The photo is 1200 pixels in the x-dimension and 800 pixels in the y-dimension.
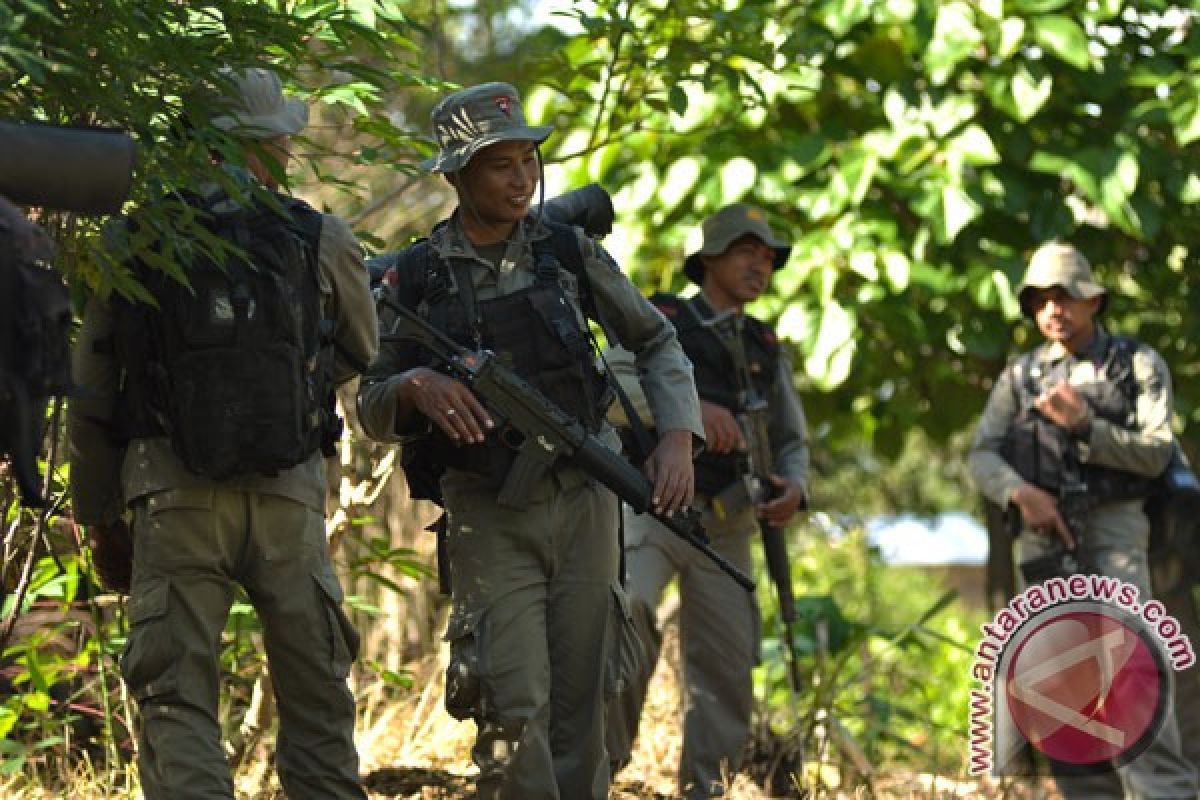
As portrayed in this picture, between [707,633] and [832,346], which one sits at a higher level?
[832,346]

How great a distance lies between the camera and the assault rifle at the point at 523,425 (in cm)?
465

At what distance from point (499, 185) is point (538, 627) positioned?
105 centimetres

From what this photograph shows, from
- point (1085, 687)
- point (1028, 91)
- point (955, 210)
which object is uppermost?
point (1028, 91)

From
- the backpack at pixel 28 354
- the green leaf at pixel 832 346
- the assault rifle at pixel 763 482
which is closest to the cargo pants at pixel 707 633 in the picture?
the assault rifle at pixel 763 482

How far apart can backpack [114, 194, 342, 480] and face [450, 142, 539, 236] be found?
2.05 feet

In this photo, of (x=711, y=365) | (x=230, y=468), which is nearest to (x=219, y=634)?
(x=230, y=468)

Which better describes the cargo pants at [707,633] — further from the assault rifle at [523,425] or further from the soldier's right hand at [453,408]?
the soldier's right hand at [453,408]

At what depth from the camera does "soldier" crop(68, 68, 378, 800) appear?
4.23 metres

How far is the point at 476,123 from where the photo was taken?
486 centimetres

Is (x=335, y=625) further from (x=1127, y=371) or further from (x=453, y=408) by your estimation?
(x=1127, y=371)

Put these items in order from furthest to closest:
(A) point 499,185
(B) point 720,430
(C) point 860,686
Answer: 1. (C) point 860,686
2. (B) point 720,430
3. (A) point 499,185

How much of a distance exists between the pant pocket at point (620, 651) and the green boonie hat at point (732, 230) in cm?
214

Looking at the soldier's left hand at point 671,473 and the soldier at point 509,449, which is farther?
the soldier's left hand at point 671,473

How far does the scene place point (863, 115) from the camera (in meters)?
8.26
